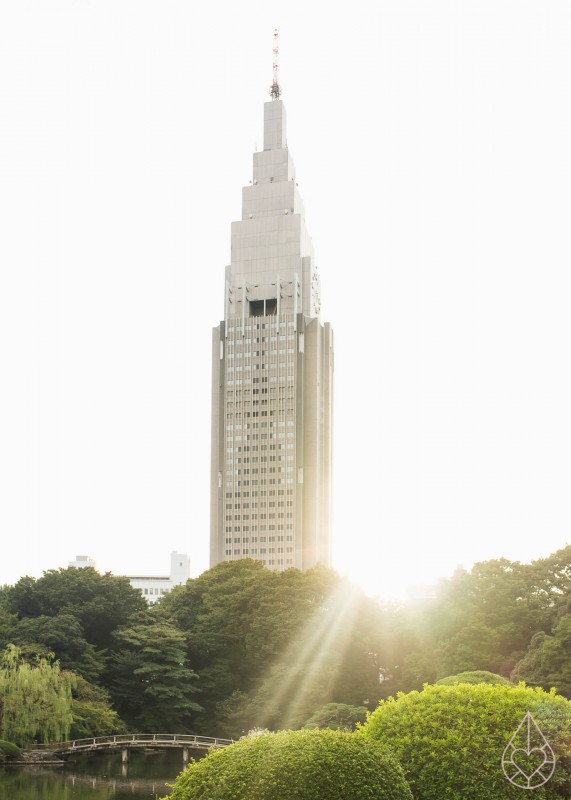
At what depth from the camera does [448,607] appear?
45.8 m

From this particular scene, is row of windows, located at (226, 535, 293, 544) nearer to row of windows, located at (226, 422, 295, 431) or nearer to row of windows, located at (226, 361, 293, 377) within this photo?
row of windows, located at (226, 422, 295, 431)

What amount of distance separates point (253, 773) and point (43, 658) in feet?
109

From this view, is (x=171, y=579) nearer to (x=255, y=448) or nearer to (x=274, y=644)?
(x=255, y=448)

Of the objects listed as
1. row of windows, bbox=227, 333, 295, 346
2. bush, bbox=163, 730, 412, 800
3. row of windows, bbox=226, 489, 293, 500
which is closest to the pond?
bush, bbox=163, 730, 412, 800

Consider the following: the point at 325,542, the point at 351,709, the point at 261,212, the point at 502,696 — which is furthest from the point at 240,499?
the point at 502,696

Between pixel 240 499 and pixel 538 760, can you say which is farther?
pixel 240 499

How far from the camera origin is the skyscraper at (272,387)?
100562mm

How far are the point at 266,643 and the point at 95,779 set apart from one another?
1368 centimetres

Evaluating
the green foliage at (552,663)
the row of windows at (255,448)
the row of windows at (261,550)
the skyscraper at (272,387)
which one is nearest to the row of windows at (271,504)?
the skyscraper at (272,387)

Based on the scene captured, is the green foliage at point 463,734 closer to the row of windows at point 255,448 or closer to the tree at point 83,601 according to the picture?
the tree at point 83,601

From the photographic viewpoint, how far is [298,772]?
13.1 metres

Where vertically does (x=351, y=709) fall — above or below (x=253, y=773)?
below

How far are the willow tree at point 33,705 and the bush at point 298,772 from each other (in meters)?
28.5

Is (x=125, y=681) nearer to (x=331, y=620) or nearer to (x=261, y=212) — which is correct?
(x=331, y=620)
